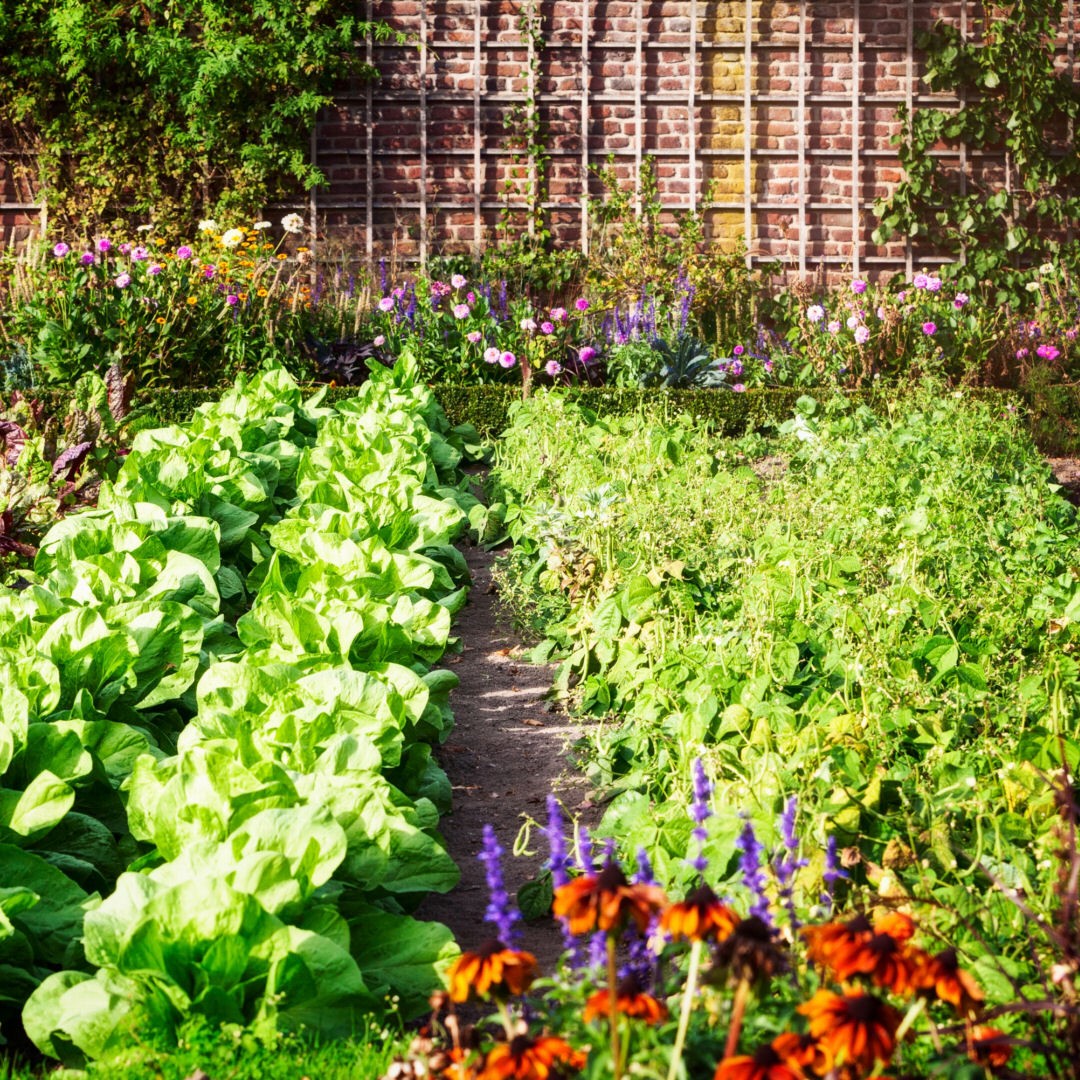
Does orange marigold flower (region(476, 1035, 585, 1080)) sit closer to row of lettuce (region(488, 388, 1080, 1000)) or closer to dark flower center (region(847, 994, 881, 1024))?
dark flower center (region(847, 994, 881, 1024))

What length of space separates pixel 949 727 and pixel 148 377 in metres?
6.21

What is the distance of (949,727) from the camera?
8.75 feet

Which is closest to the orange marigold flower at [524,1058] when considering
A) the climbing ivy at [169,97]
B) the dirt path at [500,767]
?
the dirt path at [500,767]

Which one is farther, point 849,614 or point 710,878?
point 849,614

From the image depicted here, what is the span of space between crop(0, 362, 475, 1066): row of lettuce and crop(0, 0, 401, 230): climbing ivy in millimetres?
6957

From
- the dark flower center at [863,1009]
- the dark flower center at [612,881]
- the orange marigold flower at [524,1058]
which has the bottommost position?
the orange marigold flower at [524,1058]

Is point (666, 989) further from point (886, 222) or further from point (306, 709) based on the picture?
point (886, 222)

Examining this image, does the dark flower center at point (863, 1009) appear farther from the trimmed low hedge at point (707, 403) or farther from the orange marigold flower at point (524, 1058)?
the trimmed low hedge at point (707, 403)

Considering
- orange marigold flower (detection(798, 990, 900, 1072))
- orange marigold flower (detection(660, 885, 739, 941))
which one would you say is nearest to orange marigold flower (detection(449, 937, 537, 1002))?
orange marigold flower (detection(660, 885, 739, 941))

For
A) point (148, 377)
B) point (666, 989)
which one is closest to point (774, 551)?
point (666, 989)

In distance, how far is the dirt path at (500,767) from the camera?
2527 mm

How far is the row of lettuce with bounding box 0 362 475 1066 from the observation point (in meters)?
1.79

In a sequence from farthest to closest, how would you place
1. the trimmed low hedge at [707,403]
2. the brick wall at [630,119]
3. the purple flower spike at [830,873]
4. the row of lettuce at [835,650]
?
the brick wall at [630,119], the trimmed low hedge at [707,403], the row of lettuce at [835,650], the purple flower spike at [830,873]

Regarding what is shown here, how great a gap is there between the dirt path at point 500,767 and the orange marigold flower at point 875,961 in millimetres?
1128
